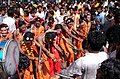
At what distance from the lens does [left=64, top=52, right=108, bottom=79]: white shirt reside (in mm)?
6586

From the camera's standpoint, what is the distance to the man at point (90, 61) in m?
6.59

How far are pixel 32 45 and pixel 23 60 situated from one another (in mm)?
642

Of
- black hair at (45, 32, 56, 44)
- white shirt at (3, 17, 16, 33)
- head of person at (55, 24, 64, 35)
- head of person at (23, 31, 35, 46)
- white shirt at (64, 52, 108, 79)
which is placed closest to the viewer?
white shirt at (64, 52, 108, 79)

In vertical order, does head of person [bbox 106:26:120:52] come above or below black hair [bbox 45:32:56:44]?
below

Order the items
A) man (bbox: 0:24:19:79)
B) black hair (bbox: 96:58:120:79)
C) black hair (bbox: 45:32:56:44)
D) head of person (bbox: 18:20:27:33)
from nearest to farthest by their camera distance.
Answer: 1. black hair (bbox: 96:58:120:79)
2. man (bbox: 0:24:19:79)
3. black hair (bbox: 45:32:56:44)
4. head of person (bbox: 18:20:27:33)

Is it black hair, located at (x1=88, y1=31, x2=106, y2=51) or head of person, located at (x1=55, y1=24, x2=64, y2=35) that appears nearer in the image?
black hair, located at (x1=88, y1=31, x2=106, y2=51)

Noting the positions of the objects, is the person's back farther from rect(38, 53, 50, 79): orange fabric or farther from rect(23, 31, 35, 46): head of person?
rect(38, 53, 50, 79): orange fabric

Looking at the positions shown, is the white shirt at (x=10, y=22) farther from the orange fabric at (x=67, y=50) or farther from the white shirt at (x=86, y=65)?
the white shirt at (x=86, y=65)

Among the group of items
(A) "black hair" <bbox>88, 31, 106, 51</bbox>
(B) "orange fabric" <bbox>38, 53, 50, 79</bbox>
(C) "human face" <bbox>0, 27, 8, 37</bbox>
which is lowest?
(B) "orange fabric" <bbox>38, 53, 50, 79</bbox>

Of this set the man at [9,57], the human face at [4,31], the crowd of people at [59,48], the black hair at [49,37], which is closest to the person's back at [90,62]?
the crowd of people at [59,48]

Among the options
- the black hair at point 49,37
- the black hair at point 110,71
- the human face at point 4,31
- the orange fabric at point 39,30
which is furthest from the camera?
the orange fabric at point 39,30

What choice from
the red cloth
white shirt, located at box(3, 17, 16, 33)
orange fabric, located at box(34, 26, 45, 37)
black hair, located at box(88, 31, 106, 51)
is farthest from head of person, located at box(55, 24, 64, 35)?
black hair, located at box(88, 31, 106, 51)

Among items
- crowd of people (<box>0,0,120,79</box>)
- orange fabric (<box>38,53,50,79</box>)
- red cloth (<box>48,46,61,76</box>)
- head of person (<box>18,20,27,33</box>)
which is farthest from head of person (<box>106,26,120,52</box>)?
head of person (<box>18,20,27,33</box>)

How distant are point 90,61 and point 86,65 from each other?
0.08 meters
